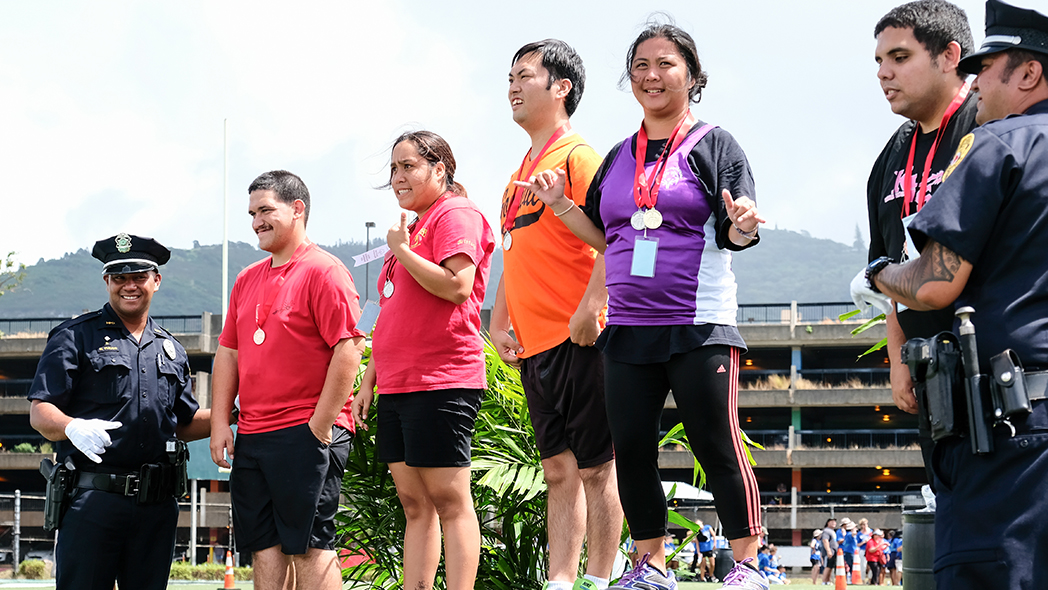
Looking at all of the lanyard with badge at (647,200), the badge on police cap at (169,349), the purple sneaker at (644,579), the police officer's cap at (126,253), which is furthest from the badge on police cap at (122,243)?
the purple sneaker at (644,579)

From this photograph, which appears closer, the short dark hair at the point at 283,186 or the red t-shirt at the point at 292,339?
A: the red t-shirt at the point at 292,339

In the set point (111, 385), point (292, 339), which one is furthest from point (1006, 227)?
point (111, 385)

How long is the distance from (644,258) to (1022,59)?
1324 millimetres

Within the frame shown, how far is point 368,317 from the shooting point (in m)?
4.23

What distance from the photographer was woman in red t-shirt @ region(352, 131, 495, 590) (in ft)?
12.4

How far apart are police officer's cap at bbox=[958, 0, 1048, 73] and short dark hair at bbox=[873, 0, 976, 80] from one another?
1.78 ft

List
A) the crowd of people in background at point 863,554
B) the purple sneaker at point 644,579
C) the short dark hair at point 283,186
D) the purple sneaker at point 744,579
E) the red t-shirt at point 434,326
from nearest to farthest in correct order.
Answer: the purple sneaker at point 744,579, the purple sneaker at point 644,579, the red t-shirt at point 434,326, the short dark hair at point 283,186, the crowd of people in background at point 863,554

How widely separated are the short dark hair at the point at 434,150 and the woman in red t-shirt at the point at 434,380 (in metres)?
0.25

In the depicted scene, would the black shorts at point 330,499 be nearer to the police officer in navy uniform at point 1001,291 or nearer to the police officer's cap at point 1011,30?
the police officer in navy uniform at point 1001,291

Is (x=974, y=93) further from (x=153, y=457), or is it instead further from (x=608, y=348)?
(x=153, y=457)

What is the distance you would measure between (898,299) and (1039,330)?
356 mm

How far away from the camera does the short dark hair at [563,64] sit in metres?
4.26

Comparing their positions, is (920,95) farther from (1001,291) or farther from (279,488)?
(279,488)

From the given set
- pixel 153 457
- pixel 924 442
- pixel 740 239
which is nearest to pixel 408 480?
pixel 153 457
